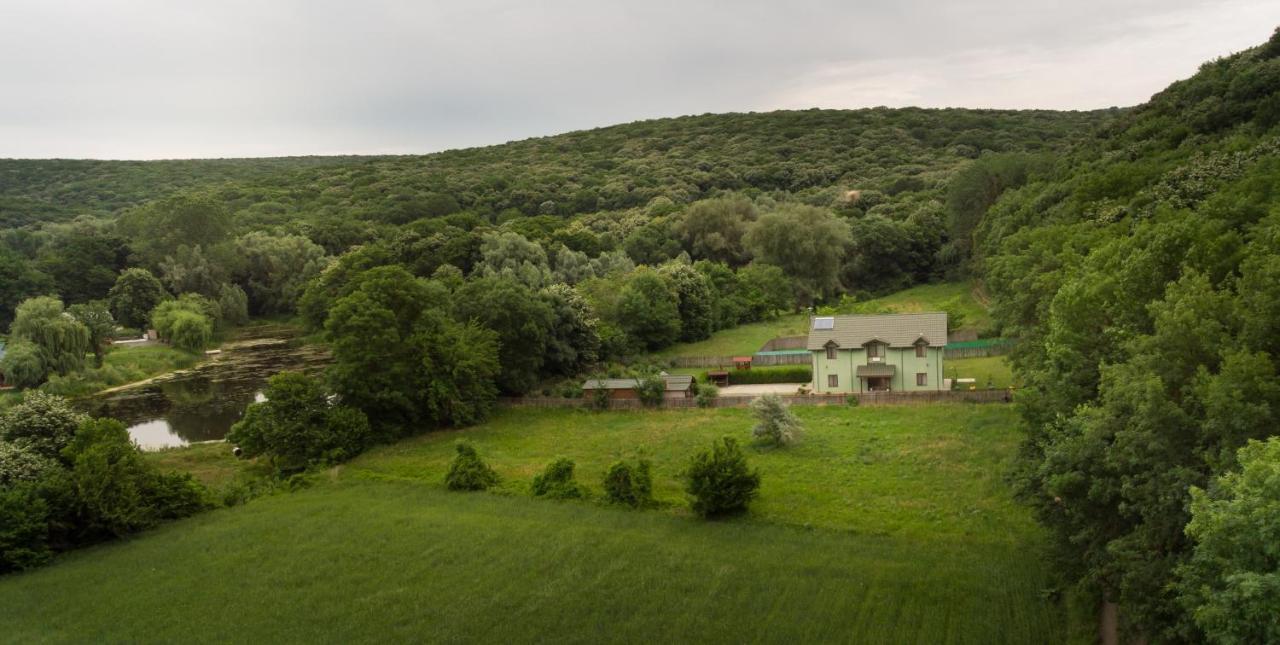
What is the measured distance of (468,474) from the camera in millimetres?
31453

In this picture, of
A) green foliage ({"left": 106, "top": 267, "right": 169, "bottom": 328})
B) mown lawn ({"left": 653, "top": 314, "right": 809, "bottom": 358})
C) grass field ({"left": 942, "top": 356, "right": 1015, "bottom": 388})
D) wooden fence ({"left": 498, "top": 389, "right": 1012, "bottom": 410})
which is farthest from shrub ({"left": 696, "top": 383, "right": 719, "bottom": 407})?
green foliage ({"left": 106, "top": 267, "right": 169, "bottom": 328})

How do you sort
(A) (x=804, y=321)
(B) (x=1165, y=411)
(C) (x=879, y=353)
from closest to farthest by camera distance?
(B) (x=1165, y=411)
(C) (x=879, y=353)
(A) (x=804, y=321)

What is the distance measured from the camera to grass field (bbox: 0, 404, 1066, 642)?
19719 mm

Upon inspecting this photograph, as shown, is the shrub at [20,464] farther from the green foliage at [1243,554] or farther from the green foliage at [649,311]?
the green foliage at [649,311]

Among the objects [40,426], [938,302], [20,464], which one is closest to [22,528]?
[20,464]

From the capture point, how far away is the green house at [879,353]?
139 ft

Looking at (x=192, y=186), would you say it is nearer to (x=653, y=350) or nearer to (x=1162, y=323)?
(x=653, y=350)

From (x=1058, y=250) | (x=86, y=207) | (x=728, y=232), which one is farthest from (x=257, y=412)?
(x=86, y=207)

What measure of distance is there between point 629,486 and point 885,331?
2014cm

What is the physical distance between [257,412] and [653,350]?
29833 millimetres

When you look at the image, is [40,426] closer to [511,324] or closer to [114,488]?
[114,488]

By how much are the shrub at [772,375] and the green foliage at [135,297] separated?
58424 millimetres

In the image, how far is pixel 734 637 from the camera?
741 inches

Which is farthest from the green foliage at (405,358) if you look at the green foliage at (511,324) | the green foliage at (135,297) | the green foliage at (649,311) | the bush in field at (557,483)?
the green foliage at (135,297)
